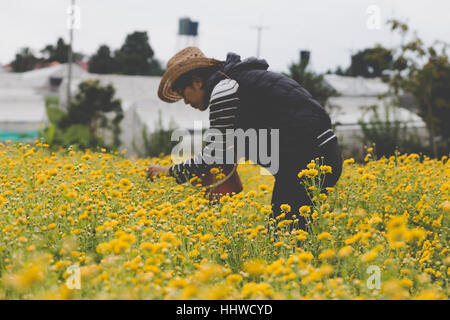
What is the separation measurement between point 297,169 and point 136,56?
4799 centimetres

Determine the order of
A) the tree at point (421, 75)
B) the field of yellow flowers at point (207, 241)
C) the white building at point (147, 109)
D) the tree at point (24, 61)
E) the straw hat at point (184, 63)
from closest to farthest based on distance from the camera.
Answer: the field of yellow flowers at point (207, 241), the straw hat at point (184, 63), the tree at point (421, 75), the white building at point (147, 109), the tree at point (24, 61)

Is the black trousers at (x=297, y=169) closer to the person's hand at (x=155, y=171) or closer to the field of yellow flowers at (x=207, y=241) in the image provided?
the field of yellow flowers at (x=207, y=241)

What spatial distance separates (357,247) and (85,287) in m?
1.45

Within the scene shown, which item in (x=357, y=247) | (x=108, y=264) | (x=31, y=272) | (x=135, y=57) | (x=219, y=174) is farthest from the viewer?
(x=135, y=57)

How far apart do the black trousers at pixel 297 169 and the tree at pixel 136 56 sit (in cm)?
4515

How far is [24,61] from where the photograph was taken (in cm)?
6700

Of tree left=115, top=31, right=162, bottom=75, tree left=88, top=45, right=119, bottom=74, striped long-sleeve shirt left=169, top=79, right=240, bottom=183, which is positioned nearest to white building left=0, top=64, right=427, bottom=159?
tree left=88, top=45, right=119, bottom=74

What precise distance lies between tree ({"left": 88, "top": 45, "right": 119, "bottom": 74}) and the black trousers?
4874cm

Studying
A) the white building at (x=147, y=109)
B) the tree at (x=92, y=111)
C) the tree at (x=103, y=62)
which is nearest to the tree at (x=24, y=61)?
the tree at (x=103, y=62)

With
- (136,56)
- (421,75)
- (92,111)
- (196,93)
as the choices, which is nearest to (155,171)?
(196,93)

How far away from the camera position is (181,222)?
274 centimetres

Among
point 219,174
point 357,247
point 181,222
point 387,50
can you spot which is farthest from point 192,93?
point 387,50

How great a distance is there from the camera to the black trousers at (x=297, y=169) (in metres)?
3.01
